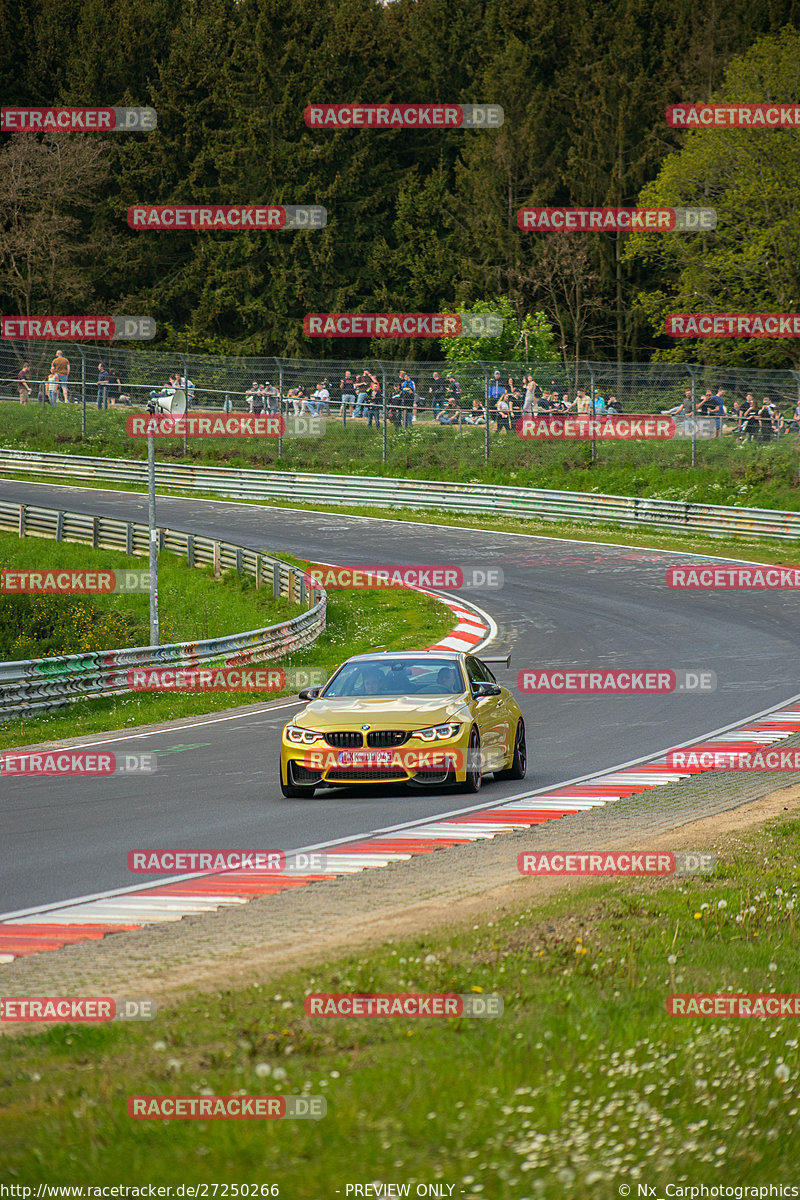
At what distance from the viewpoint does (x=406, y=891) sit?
31.1ft

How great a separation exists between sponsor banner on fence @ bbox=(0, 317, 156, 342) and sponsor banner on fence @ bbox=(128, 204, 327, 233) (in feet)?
16.9

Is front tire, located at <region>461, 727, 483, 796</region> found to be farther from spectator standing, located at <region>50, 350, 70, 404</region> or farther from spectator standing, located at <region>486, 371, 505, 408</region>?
spectator standing, located at <region>50, 350, 70, 404</region>

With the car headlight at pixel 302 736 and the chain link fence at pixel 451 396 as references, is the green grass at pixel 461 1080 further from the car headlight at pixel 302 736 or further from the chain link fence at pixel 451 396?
the chain link fence at pixel 451 396

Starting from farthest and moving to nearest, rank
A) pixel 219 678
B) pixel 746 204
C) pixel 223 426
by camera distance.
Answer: pixel 746 204 < pixel 223 426 < pixel 219 678

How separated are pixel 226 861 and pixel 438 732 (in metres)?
3.46

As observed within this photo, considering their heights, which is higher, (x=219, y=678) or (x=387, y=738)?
(x=387, y=738)

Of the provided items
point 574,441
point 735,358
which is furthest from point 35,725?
point 735,358

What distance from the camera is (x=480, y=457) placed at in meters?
47.7

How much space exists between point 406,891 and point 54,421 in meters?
47.1

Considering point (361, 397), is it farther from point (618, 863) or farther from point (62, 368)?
point (618, 863)

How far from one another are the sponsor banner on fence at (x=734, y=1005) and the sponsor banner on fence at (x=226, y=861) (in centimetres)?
412

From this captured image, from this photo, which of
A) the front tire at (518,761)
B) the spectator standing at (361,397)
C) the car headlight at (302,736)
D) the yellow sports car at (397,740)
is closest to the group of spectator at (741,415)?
the spectator standing at (361,397)

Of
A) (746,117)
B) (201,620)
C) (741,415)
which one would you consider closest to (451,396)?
(741,415)

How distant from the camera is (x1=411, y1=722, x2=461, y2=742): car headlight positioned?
1336 cm
